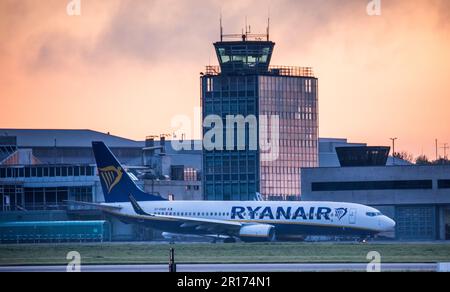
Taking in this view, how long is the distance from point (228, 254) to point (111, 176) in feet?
108

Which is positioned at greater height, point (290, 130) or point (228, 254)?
point (290, 130)

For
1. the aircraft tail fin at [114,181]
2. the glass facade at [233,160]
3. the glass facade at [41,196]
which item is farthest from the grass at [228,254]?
the glass facade at [233,160]

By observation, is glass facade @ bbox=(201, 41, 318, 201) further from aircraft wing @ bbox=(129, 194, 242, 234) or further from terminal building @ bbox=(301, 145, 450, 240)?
aircraft wing @ bbox=(129, 194, 242, 234)

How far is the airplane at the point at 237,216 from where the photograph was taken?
91000 mm

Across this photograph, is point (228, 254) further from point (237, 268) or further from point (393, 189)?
point (393, 189)

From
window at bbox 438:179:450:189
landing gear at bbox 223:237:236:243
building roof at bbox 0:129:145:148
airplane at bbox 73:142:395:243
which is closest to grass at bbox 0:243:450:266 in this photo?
airplane at bbox 73:142:395:243

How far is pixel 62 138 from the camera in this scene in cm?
17838

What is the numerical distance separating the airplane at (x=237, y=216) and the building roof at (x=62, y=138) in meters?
74.1

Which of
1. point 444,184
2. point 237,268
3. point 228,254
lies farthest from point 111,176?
point 237,268

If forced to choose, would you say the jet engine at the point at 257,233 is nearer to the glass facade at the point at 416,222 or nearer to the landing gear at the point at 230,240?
the landing gear at the point at 230,240

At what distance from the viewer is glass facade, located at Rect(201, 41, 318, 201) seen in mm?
142625

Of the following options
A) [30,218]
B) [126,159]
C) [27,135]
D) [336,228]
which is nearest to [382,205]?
[336,228]
